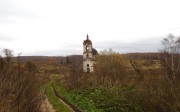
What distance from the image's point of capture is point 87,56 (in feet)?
177

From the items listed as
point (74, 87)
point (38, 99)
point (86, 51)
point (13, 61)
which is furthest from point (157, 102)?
point (86, 51)

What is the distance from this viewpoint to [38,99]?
9.21m

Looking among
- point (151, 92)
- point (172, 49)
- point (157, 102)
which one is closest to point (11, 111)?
point (157, 102)

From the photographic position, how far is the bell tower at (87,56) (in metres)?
52.3

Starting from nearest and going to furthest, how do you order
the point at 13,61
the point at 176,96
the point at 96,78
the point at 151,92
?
1. the point at 13,61
2. the point at 176,96
3. the point at 151,92
4. the point at 96,78

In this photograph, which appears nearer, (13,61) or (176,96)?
(13,61)

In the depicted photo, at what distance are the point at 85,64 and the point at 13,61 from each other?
4588cm

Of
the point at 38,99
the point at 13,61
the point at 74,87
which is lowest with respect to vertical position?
the point at 74,87

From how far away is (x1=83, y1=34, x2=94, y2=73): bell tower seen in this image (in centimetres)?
5234

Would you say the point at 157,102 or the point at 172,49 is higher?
the point at 172,49

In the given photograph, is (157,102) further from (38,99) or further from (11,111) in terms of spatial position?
(11,111)

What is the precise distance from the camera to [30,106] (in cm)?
764

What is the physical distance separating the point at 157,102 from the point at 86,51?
38.6m

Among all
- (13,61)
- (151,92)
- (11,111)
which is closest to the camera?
(11,111)
